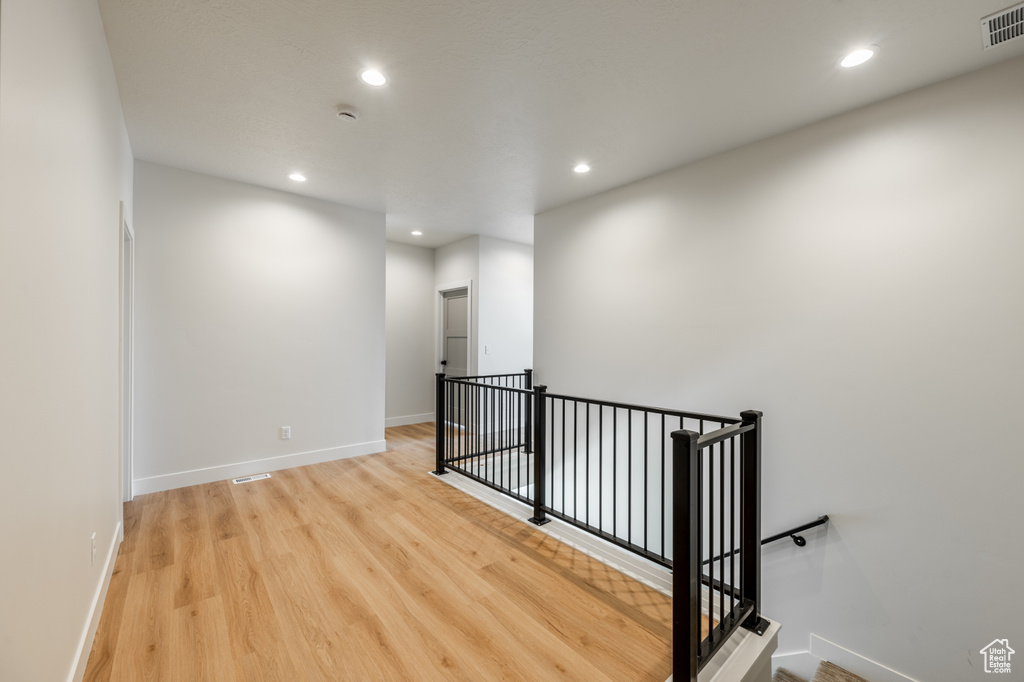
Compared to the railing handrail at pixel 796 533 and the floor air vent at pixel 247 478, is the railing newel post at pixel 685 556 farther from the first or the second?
the floor air vent at pixel 247 478

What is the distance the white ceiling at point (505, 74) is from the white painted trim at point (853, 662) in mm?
3309

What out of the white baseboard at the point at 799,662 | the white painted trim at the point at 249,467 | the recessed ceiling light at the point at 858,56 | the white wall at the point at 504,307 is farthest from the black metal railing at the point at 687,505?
the recessed ceiling light at the point at 858,56

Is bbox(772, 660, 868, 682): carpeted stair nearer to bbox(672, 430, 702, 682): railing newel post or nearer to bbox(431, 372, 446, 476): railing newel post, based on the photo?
bbox(672, 430, 702, 682): railing newel post

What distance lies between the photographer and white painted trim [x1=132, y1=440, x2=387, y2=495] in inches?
140

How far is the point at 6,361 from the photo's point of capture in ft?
3.29

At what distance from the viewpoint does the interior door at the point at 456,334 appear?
20.5 feet

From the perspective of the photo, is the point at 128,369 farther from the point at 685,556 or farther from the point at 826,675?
the point at 826,675

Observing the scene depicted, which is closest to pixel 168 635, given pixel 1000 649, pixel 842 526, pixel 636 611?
pixel 636 611

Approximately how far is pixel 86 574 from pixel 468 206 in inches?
156

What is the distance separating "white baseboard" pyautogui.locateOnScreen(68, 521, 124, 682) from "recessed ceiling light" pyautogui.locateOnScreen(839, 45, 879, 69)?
14.0 feet

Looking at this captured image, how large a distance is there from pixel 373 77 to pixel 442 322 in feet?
14.9

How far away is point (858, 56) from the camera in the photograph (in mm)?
2129

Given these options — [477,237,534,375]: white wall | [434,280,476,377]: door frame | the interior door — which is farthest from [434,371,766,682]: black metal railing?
the interior door

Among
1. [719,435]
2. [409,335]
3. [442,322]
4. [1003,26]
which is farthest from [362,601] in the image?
[442,322]
